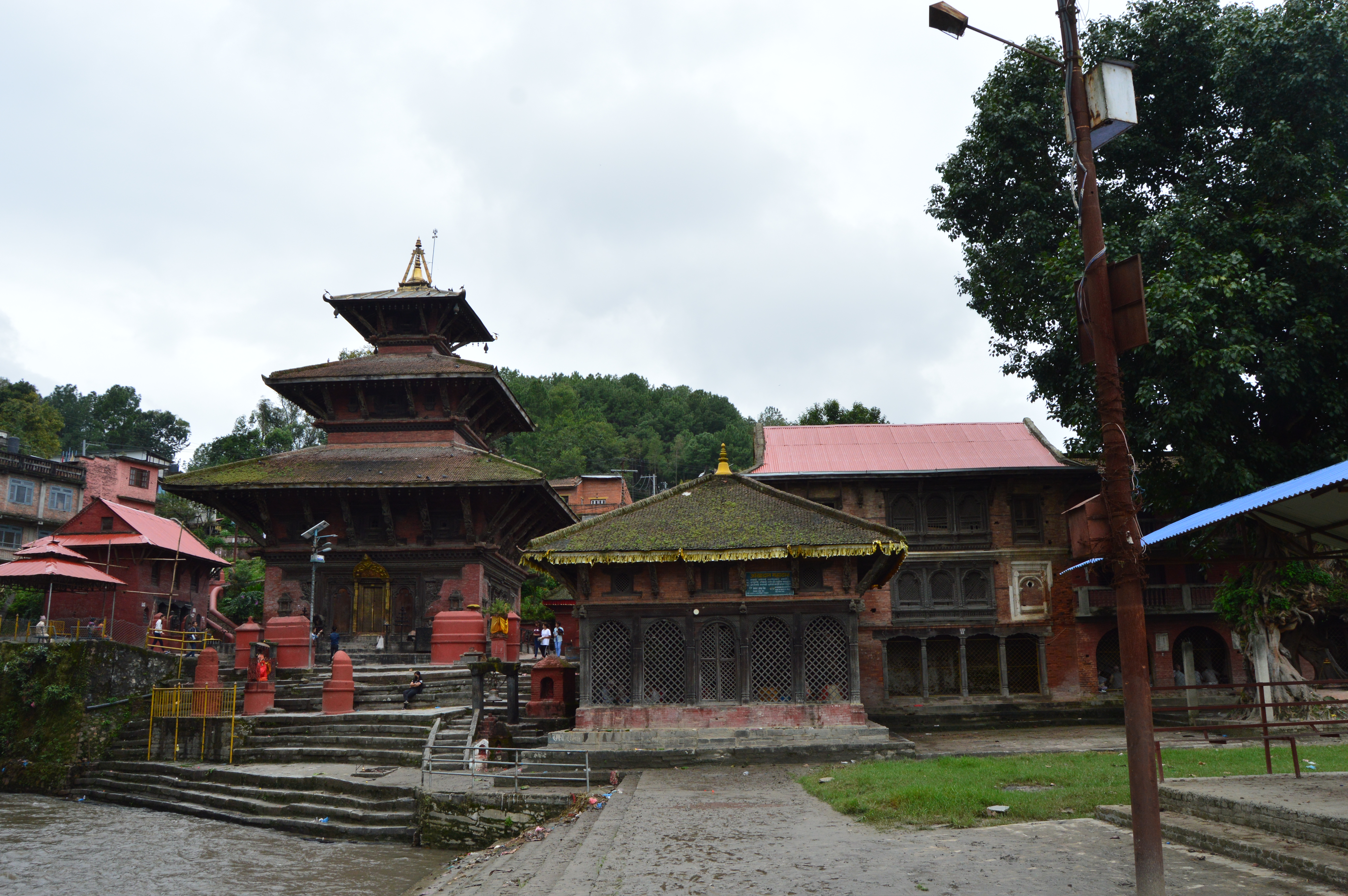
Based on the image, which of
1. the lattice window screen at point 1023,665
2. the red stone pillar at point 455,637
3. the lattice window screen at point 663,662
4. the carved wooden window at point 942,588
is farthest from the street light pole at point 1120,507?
the lattice window screen at point 1023,665

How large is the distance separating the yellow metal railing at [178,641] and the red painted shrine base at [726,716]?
1229 cm

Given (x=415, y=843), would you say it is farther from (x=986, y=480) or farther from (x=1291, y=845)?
(x=986, y=480)

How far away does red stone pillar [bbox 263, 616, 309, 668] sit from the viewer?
24.5 metres

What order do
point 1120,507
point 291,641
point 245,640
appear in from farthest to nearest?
point 291,641 < point 245,640 < point 1120,507

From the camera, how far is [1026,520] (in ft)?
99.1

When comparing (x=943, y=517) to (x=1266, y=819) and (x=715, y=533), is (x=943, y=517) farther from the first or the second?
(x=1266, y=819)

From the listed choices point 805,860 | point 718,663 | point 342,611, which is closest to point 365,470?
point 342,611

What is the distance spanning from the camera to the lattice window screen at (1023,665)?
2992cm

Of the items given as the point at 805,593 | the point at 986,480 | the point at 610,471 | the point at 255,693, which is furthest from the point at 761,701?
the point at 610,471

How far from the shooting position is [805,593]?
65.1 ft

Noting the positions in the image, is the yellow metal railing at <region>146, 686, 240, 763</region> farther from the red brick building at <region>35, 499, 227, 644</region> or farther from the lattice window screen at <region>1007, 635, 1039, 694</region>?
the lattice window screen at <region>1007, 635, 1039, 694</region>

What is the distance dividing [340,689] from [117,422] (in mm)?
91541

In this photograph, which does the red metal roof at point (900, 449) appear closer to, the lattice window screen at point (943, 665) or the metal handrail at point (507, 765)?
the lattice window screen at point (943, 665)

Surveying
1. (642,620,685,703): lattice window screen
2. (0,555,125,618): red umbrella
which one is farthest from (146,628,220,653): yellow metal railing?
(642,620,685,703): lattice window screen
